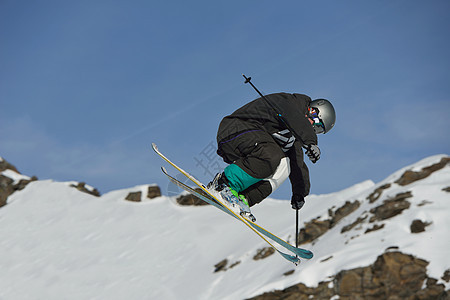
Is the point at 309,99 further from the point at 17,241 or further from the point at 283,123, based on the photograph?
the point at 17,241

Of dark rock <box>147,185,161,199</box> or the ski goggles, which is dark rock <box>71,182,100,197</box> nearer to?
dark rock <box>147,185,161,199</box>

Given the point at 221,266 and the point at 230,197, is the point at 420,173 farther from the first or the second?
the point at 230,197

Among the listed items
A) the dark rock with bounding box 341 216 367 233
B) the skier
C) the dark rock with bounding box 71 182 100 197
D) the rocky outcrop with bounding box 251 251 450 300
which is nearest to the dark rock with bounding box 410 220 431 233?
the rocky outcrop with bounding box 251 251 450 300

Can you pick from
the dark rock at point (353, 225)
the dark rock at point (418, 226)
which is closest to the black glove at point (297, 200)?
the dark rock at point (418, 226)

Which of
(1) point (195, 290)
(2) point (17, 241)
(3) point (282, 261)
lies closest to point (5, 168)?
(2) point (17, 241)

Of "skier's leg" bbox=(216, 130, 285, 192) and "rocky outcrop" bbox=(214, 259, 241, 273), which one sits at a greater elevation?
"rocky outcrop" bbox=(214, 259, 241, 273)

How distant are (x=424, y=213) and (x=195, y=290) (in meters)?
11.9

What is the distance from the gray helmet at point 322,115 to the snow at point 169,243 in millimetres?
11459

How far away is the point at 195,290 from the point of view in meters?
23.0

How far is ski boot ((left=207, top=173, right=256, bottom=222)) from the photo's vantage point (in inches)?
216

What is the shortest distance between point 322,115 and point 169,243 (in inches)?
1055

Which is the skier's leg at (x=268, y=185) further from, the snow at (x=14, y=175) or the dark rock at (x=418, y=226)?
the snow at (x=14, y=175)

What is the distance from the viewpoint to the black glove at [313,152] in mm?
5121

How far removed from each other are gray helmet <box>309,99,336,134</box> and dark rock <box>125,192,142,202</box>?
3675 cm
